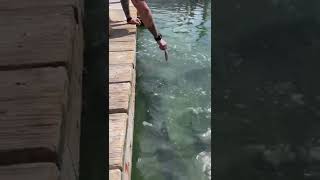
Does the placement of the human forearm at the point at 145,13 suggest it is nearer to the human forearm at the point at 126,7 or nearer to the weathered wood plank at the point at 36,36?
the human forearm at the point at 126,7

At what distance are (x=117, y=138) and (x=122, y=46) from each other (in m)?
1.79

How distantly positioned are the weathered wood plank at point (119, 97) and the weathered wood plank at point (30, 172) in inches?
117

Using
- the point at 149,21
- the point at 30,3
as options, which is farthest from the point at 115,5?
the point at 30,3

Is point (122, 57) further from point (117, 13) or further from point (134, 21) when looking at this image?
point (117, 13)

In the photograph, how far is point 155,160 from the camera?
4250 mm

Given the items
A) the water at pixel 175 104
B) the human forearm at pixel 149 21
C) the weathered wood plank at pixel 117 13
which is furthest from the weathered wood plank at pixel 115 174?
the weathered wood plank at pixel 117 13

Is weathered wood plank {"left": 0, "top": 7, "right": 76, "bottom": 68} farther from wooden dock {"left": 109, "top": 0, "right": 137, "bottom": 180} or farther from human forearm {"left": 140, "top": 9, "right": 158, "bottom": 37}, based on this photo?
human forearm {"left": 140, "top": 9, "right": 158, "bottom": 37}

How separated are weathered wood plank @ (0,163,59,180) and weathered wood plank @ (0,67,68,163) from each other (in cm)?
3

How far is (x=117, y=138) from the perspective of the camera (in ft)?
11.0

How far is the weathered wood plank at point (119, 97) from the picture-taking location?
3.82 metres

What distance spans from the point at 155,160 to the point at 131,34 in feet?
5.09
